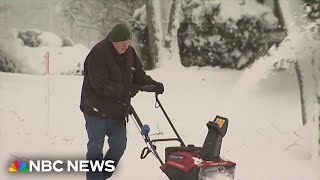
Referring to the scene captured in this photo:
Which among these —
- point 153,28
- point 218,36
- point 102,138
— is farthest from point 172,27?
point 102,138

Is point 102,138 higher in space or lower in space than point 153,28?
lower

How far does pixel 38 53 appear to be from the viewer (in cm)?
372

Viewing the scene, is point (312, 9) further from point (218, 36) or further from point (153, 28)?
point (153, 28)

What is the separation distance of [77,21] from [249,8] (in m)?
1.26

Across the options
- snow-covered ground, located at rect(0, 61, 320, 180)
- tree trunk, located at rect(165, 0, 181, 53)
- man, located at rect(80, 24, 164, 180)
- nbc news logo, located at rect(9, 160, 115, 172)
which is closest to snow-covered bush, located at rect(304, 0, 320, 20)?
snow-covered ground, located at rect(0, 61, 320, 180)

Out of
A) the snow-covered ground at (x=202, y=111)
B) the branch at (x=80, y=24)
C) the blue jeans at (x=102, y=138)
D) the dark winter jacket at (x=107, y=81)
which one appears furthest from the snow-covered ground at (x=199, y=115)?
the dark winter jacket at (x=107, y=81)

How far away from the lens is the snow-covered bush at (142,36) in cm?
371

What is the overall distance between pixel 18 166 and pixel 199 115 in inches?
52.4

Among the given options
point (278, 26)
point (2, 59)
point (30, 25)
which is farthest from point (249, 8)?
point (2, 59)

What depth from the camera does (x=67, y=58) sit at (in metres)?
3.73

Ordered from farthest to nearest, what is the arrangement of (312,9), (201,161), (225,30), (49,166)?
1. (225,30)
2. (312,9)
3. (49,166)
4. (201,161)

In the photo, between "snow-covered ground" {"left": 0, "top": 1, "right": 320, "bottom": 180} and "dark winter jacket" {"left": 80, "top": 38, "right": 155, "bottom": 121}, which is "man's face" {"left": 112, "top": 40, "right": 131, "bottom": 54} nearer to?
"dark winter jacket" {"left": 80, "top": 38, "right": 155, "bottom": 121}

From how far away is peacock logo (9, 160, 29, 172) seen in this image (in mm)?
3430

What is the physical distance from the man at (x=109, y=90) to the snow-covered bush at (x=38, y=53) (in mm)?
701
